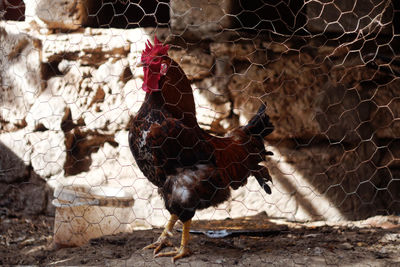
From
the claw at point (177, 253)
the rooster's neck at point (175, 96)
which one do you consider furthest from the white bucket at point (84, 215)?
the rooster's neck at point (175, 96)

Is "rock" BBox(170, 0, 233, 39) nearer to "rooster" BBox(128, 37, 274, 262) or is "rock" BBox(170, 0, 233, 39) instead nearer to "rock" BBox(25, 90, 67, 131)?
"rooster" BBox(128, 37, 274, 262)

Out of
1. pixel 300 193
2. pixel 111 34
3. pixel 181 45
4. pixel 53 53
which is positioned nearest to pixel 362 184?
pixel 300 193

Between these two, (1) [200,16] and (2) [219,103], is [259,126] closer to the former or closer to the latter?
(2) [219,103]

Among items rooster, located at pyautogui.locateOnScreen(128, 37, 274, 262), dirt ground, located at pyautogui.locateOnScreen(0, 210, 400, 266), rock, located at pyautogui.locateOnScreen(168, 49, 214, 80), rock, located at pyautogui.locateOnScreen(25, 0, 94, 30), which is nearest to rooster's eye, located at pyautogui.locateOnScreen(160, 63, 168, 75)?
rooster, located at pyautogui.locateOnScreen(128, 37, 274, 262)

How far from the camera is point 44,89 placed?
8.36ft

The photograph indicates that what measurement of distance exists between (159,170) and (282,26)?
114 cm

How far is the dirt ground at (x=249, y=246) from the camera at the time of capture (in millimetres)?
1623

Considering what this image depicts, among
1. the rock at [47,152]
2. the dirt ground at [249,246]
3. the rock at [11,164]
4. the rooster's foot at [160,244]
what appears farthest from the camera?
the rock at [11,164]

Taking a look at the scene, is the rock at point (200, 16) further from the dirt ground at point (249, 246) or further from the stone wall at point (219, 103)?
the dirt ground at point (249, 246)

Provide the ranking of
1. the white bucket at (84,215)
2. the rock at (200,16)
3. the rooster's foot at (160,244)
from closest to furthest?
1. the rooster's foot at (160,244)
2. the white bucket at (84,215)
3. the rock at (200,16)

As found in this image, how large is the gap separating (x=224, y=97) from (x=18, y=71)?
1.19 m

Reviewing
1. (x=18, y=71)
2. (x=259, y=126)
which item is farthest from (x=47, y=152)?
(x=259, y=126)

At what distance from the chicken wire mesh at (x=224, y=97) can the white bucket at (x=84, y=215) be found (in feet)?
0.07

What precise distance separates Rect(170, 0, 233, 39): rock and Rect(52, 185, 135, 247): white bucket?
84 centimetres
